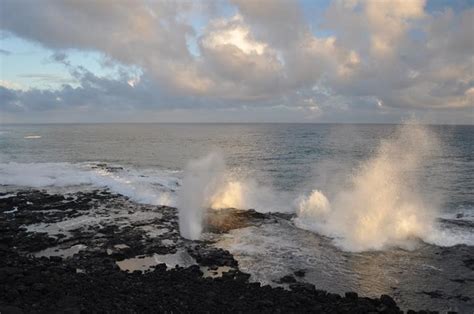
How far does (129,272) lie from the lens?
16.8 meters

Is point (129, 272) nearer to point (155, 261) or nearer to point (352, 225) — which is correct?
point (155, 261)

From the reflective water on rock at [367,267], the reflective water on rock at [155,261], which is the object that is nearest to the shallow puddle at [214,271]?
the reflective water on rock at [367,267]

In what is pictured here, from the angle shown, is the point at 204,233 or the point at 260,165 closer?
the point at 204,233

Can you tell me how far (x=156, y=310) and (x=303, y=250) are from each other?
30.7 feet

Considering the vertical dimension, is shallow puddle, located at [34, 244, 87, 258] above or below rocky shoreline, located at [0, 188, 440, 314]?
below

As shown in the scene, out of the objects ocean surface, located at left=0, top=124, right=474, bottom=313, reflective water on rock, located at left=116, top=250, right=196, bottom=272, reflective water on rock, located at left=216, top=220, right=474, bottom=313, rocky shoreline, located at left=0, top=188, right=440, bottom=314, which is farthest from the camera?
reflective water on rock, located at left=116, top=250, right=196, bottom=272

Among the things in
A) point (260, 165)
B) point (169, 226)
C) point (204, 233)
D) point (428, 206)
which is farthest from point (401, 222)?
point (260, 165)

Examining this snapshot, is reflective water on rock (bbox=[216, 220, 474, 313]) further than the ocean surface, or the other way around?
the ocean surface

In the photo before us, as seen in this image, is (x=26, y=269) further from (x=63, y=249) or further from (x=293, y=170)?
(x=293, y=170)

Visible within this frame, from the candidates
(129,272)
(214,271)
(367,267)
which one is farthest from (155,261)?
(367,267)

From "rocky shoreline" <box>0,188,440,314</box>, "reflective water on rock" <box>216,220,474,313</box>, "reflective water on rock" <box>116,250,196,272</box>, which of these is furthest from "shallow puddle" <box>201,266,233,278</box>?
"reflective water on rock" <box>116,250,196,272</box>

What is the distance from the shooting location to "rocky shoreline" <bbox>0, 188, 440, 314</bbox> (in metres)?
13.6

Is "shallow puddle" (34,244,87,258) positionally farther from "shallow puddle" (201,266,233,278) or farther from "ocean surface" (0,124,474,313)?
"ocean surface" (0,124,474,313)

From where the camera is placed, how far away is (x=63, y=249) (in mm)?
20016
